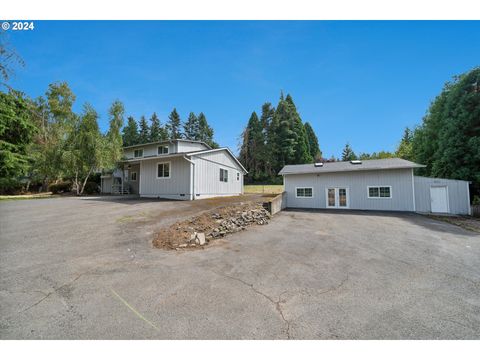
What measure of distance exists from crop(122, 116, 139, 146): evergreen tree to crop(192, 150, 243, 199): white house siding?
36219 mm

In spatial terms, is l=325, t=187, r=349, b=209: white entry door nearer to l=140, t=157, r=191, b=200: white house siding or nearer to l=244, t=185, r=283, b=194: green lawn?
l=244, t=185, r=283, b=194: green lawn

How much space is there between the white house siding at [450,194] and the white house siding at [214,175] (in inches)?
555

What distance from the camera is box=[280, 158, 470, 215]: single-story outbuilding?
13054 millimetres

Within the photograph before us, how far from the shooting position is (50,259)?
14.4 feet

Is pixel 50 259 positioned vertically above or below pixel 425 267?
above


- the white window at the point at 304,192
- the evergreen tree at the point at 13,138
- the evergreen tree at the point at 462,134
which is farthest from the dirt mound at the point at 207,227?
the evergreen tree at the point at 13,138

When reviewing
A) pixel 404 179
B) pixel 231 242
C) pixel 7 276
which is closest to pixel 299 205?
pixel 404 179

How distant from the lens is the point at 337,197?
15211 millimetres

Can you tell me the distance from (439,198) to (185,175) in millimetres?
17230

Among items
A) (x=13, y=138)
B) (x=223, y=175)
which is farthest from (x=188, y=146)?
(x=13, y=138)

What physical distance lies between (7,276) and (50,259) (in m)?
0.73

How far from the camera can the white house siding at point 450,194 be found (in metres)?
12.8

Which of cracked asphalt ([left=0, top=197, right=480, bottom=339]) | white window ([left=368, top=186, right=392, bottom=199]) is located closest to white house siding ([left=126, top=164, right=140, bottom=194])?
cracked asphalt ([left=0, top=197, right=480, bottom=339])

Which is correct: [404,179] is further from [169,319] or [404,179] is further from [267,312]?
[169,319]
